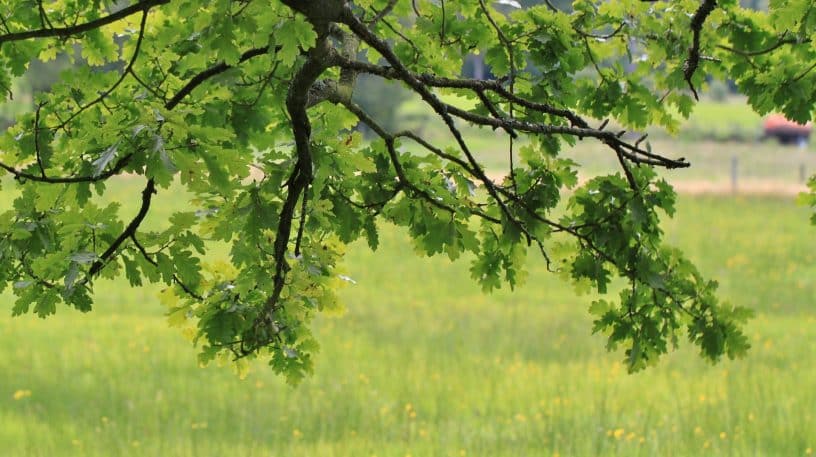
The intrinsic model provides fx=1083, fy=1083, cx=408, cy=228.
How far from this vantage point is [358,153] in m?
4.45

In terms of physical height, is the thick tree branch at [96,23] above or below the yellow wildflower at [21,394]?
above

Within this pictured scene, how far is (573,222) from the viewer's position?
5496mm

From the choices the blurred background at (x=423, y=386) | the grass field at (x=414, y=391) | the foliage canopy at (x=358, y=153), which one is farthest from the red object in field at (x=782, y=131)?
the foliage canopy at (x=358, y=153)

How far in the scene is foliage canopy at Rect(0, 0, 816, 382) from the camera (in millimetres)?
4461

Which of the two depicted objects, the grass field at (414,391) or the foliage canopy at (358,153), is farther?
the grass field at (414,391)

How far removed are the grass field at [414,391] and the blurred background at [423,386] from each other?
0.08ft

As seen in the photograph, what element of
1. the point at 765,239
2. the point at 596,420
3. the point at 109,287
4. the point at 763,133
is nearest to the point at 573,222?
the point at 596,420

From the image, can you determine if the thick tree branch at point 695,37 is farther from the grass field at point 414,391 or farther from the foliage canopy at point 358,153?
the grass field at point 414,391

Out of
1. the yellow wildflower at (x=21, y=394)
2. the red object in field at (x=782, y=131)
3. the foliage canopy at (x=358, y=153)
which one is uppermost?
the red object in field at (x=782, y=131)

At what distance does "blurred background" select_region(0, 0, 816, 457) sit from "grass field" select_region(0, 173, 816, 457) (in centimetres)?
3

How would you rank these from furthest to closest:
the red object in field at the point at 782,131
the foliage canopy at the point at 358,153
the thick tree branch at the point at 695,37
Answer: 1. the red object in field at the point at 782,131
2. the thick tree branch at the point at 695,37
3. the foliage canopy at the point at 358,153

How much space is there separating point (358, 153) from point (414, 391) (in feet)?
21.1

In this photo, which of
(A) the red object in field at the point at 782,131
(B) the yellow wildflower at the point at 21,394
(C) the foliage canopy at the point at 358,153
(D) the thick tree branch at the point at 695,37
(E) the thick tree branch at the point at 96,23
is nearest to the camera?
(E) the thick tree branch at the point at 96,23

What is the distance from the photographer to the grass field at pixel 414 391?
899cm
